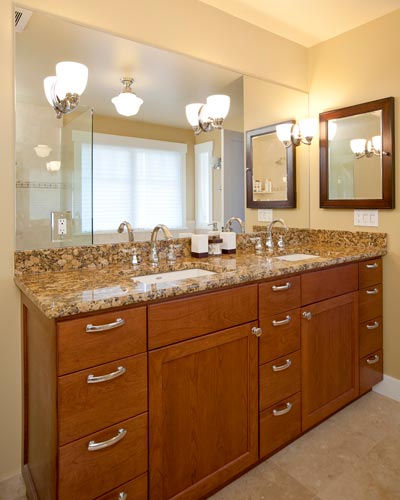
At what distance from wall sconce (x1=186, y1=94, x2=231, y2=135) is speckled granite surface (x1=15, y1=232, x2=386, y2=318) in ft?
2.56

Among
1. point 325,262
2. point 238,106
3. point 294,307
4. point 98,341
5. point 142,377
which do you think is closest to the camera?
point 98,341

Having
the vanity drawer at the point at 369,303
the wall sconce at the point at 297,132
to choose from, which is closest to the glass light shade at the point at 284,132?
the wall sconce at the point at 297,132

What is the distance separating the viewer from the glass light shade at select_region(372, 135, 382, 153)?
2.37 m

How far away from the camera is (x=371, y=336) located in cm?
235

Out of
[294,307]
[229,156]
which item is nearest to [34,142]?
[229,156]

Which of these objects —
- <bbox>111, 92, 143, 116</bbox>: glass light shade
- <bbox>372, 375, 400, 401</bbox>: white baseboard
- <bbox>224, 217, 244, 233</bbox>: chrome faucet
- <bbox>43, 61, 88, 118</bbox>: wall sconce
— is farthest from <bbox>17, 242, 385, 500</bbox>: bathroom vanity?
<bbox>111, 92, 143, 116</bbox>: glass light shade

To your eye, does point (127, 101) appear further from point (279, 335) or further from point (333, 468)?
point (333, 468)

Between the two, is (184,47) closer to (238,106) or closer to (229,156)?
(238,106)

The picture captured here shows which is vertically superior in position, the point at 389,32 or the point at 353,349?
the point at 389,32

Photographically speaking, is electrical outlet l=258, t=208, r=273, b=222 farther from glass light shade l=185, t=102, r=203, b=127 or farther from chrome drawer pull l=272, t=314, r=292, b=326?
chrome drawer pull l=272, t=314, r=292, b=326

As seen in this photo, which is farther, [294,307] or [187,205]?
[187,205]

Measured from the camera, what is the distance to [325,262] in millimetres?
1966

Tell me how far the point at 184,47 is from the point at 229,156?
0.67 meters

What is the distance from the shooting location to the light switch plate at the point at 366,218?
2430mm
